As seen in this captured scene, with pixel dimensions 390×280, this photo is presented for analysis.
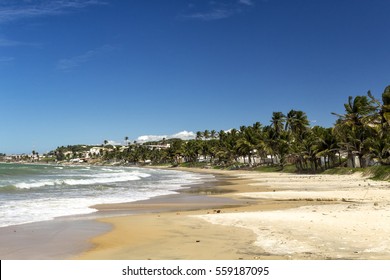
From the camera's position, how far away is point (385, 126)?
4438cm

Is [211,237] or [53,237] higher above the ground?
[53,237]

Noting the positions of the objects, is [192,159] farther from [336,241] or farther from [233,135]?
[336,241]

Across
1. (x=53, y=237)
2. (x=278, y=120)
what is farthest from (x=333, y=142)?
(x=53, y=237)

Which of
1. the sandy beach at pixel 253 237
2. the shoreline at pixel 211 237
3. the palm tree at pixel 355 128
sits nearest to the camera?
the sandy beach at pixel 253 237

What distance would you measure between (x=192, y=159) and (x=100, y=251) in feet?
516

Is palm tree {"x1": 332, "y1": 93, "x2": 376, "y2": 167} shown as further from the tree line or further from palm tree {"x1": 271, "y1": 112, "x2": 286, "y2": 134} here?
palm tree {"x1": 271, "y1": 112, "x2": 286, "y2": 134}

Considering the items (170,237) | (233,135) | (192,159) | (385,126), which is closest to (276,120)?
(233,135)

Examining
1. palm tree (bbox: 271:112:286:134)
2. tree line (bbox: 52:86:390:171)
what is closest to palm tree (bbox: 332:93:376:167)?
tree line (bbox: 52:86:390:171)

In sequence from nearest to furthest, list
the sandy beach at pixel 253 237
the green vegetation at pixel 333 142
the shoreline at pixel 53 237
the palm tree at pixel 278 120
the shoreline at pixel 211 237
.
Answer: the sandy beach at pixel 253 237 → the shoreline at pixel 211 237 → the shoreline at pixel 53 237 → the green vegetation at pixel 333 142 → the palm tree at pixel 278 120

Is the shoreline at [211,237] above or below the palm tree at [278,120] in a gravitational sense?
below

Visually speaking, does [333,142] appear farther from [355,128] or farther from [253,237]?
[253,237]

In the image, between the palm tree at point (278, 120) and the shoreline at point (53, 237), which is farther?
the palm tree at point (278, 120)

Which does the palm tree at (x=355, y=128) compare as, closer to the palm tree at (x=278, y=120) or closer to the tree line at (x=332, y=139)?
the tree line at (x=332, y=139)

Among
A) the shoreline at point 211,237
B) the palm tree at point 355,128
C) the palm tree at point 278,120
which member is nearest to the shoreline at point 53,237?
the shoreline at point 211,237
